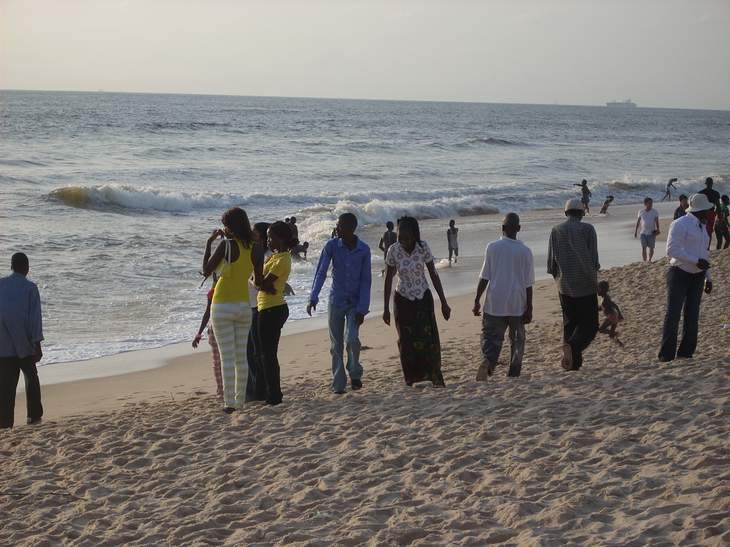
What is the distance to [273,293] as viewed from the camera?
700cm

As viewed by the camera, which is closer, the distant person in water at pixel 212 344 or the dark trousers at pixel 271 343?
the dark trousers at pixel 271 343

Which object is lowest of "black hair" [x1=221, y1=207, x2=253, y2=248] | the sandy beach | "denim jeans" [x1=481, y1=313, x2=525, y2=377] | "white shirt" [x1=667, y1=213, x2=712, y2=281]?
the sandy beach

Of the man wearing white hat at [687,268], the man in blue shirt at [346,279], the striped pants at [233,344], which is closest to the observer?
the striped pants at [233,344]

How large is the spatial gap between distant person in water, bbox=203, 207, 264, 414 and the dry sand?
575 millimetres

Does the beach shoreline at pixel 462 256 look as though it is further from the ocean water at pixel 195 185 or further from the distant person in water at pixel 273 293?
the distant person in water at pixel 273 293

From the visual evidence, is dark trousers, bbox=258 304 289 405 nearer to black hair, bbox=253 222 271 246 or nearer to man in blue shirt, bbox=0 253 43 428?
black hair, bbox=253 222 271 246

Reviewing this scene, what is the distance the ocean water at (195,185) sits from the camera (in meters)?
14.8

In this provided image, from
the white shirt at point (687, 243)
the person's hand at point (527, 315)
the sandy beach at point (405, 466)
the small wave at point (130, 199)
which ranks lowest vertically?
the small wave at point (130, 199)


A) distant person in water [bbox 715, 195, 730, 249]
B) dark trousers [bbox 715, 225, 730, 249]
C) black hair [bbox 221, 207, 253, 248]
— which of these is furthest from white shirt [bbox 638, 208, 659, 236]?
black hair [bbox 221, 207, 253, 248]

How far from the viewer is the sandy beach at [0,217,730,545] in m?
4.67

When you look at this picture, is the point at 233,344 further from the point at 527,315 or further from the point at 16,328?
the point at 527,315

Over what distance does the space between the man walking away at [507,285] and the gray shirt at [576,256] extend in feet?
1.01

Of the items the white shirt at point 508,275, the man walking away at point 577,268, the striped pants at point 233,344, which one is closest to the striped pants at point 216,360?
the striped pants at point 233,344

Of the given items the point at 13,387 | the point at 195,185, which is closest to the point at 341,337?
the point at 13,387
